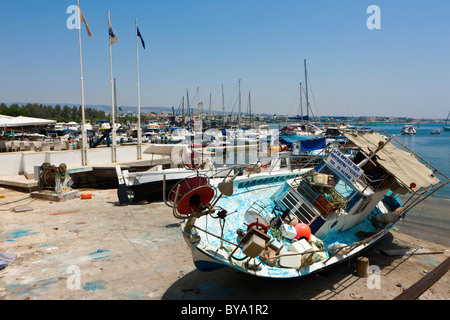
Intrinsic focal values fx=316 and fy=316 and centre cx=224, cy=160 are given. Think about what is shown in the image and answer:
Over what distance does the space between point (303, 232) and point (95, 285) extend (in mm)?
4951

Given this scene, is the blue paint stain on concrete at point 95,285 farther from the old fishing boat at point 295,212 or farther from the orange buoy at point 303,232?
the orange buoy at point 303,232

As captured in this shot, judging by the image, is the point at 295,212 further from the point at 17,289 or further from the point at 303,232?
the point at 17,289

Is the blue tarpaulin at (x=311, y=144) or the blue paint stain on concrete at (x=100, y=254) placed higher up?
the blue tarpaulin at (x=311, y=144)

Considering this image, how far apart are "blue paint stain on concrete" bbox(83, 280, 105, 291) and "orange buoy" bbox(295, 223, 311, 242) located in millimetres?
4609

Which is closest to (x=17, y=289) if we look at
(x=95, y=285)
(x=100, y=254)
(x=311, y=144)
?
(x=95, y=285)

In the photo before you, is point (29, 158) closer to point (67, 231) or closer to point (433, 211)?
point (67, 231)

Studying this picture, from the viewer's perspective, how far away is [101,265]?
8148mm

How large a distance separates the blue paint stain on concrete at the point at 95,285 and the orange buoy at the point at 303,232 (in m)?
4.61

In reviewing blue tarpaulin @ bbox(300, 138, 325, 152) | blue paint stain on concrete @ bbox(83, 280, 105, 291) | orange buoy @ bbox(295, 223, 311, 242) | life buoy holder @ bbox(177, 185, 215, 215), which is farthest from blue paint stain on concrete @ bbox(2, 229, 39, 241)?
blue tarpaulin @ bbox(300, 138, 325, 152)

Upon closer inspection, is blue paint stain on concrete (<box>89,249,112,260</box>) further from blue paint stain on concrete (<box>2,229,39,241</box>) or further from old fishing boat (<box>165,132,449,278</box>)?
blue paint stain on concrete (<box>2,229,39,241</box>)

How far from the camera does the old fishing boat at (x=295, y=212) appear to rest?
626 centimetres

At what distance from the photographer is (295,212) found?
855 cm

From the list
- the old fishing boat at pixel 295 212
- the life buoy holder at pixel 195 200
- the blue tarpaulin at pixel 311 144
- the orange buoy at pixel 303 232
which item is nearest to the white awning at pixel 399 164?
the old fishing boat at pixel 295 212

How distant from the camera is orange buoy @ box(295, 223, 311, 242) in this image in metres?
7.55
